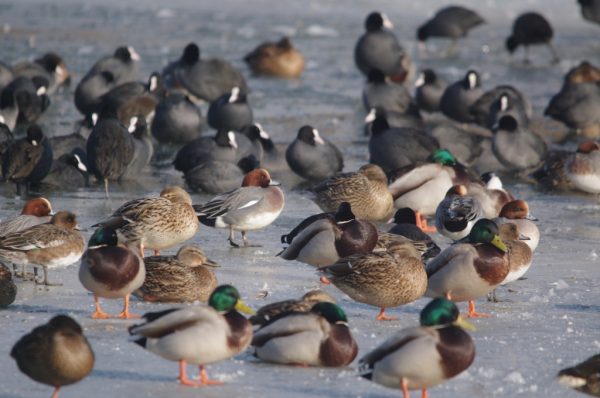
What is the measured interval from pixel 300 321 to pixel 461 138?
825cm

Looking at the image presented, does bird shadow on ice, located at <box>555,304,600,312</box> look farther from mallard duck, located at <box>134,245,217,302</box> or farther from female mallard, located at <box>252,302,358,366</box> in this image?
mallard duck, located at <box>134,245,217,302</box>

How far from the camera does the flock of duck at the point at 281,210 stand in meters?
6.22

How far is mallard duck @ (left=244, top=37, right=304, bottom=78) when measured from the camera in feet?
68.8

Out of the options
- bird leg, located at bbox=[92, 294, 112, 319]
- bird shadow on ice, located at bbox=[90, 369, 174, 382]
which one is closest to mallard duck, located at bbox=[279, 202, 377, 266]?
bird leg, located at bbox=[92, 294, 112, 319]

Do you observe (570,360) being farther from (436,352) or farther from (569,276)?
(569,276)

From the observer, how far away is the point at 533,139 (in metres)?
14.3

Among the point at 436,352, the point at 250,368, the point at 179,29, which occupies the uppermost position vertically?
the point at 436,352

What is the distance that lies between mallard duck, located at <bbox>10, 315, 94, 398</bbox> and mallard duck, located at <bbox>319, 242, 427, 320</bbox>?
7.78 feet

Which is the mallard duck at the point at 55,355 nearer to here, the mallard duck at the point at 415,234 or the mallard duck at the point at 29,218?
the mallard duck at the point at 29,218

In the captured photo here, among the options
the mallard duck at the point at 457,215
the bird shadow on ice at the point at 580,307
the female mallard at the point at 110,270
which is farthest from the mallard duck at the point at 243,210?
the bird shadow on ice at the point at 580,307

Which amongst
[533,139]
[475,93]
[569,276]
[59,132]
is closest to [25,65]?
[59,132]

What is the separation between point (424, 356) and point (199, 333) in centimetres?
114

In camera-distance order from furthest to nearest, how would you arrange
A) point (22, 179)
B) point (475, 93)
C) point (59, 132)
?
point (475, 93)
point (59, 132)
point (22, 179)

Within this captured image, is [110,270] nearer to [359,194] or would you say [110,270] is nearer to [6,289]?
[6,289]
